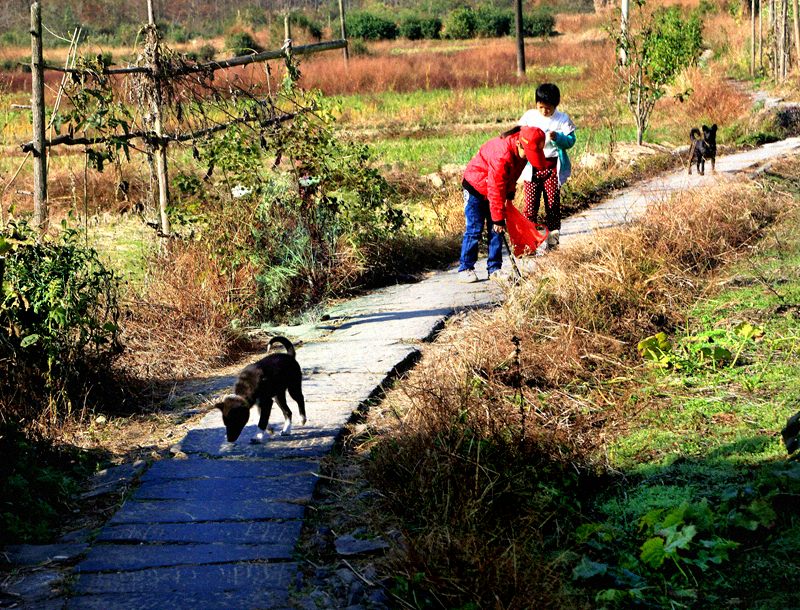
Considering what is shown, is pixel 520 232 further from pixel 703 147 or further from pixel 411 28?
pixel 411 28

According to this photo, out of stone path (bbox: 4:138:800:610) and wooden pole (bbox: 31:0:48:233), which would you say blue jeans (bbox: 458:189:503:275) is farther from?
wooden pole (bbox: 31:0:48:233)

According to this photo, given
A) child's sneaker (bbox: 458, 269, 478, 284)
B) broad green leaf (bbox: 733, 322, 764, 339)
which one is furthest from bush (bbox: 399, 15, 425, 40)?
broad green leaf (bbox: 733, 322, 764, 339)

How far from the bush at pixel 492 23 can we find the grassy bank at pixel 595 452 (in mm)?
49200

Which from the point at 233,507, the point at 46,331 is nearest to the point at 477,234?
the point at 46,331

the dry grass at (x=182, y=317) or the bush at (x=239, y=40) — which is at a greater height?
the bush at (x=239, y=40)

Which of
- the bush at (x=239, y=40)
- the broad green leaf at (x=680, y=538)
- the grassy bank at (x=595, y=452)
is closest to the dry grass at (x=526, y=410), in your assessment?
the grassy bank at (x=595, y=452)

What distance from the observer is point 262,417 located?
517cm

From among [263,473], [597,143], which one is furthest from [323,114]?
[597,143]

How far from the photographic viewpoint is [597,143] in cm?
1819

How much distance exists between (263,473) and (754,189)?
7.20 meters

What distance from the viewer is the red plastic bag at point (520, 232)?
309 inches

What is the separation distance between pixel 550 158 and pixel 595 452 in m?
4.18

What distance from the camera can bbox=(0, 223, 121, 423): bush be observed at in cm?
553

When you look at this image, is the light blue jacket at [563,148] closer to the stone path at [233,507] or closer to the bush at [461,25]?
the stone path at [233,507]
